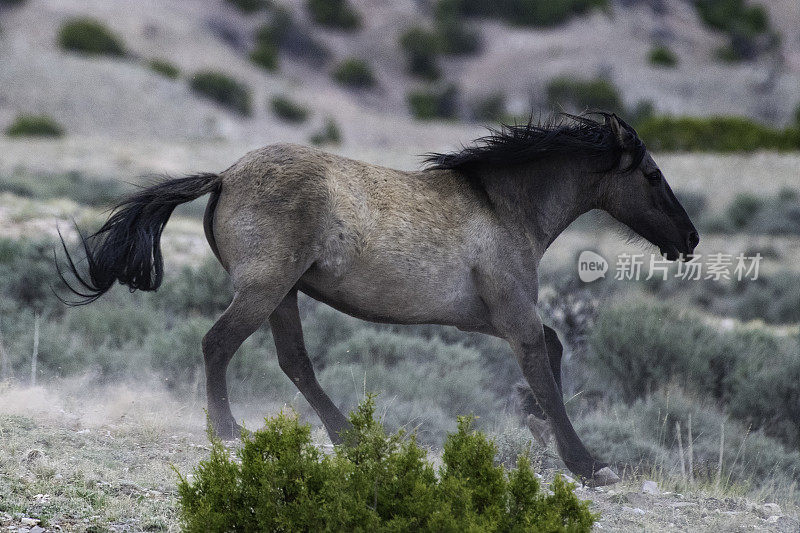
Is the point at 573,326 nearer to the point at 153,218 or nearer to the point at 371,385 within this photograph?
the point at 371,385

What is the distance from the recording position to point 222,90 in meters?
59.6

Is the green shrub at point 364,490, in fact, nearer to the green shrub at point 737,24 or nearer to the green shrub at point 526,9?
the green shrub at point 737,24

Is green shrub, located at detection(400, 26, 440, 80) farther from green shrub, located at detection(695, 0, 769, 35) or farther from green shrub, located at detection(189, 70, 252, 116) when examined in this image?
green shrub, located at detection(695, 0, 769, 35)

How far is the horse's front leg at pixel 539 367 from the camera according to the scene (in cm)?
553

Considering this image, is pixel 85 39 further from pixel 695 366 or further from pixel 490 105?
pixel 695 366

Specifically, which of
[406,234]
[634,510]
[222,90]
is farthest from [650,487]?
[222,90]

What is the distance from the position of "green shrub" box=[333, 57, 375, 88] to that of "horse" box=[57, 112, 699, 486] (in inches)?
2688

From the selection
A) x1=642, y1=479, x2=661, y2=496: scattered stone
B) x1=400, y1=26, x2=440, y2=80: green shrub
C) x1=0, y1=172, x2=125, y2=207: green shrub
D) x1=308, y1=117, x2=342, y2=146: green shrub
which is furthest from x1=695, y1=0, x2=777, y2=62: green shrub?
x1=642, y1=479, x2=661, y2=496: scattered stone

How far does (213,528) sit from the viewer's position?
361cm

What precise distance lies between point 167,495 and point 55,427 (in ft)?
4.57

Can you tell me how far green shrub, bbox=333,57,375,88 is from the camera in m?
72.9

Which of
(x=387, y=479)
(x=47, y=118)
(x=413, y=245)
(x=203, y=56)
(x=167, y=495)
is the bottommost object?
(x=167, y=495)

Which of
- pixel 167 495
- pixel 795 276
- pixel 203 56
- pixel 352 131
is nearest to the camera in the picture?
pixel 167 495

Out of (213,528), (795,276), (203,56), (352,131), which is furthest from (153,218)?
(203,56)
